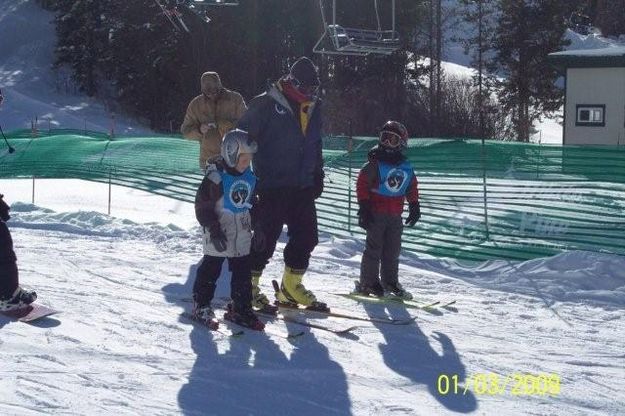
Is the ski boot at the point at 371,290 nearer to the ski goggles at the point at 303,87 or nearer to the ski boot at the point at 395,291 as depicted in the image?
the ski boot at the point at 395,291

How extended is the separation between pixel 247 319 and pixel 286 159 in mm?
1242

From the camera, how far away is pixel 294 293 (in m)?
6.88

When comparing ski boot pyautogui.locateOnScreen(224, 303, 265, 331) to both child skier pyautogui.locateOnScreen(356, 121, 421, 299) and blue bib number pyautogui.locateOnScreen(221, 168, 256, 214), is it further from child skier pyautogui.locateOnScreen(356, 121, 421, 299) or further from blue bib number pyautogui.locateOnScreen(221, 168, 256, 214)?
child skier pyautogui.locateOnScreen(356, 121, 421, 299)

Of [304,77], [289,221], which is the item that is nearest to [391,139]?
[304,77]

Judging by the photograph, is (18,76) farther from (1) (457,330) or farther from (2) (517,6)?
(1) (457,330)

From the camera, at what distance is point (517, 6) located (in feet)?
130

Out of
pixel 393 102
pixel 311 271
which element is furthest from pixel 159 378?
pixel 393 102

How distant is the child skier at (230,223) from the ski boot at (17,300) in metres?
1.12

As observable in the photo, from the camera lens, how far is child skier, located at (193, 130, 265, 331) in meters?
5.87

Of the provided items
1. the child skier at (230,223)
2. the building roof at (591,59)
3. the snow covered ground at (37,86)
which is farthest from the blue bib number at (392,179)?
the snow covered ground at (37,86)

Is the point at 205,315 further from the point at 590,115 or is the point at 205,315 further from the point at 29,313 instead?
the point at 590,115

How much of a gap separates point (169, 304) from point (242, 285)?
3.13 ft

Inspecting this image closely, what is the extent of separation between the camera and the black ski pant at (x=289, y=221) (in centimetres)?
667

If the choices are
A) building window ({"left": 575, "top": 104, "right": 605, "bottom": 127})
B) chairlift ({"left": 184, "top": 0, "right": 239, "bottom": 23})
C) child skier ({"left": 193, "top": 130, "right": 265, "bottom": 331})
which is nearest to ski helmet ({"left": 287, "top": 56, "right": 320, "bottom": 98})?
child skier ({"left": 193, "top": 130, "right": 265, "bottom": 331})
